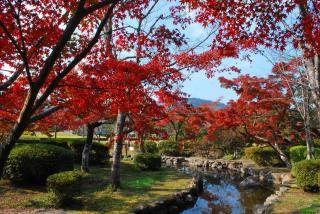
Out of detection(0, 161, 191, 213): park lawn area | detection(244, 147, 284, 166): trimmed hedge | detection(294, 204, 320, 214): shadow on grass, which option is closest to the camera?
detection(294, 204, 320, 214): shadow on grass

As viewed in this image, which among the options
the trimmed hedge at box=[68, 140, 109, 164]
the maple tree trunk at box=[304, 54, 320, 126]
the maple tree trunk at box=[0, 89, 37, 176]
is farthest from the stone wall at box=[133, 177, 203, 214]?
the trimmed hedge at box=[68, 140, 109, 164]

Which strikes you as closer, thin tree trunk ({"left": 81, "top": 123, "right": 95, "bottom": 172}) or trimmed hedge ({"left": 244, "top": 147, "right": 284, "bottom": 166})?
thin tree trunk ({"left": 81, "top": 123, "right": 95, "bottom": 172})

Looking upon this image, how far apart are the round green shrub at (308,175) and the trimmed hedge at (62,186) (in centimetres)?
793

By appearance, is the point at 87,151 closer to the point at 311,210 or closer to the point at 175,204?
the point at 175,204

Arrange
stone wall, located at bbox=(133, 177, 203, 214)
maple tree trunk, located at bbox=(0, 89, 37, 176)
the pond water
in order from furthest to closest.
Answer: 1. the pond water
2. stone wall, located at bbox=(133, 177, 203, 214)
3. maple tree trunk, located at bbox=(0, 89, 37, 176)

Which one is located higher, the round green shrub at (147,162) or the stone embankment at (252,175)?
the round green shrub at (147,162)

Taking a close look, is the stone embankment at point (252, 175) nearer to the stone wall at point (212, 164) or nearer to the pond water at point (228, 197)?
the stone wall at point (212, 164)

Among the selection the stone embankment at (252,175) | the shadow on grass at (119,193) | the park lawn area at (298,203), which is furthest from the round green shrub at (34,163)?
the park lawn area at (298,203)

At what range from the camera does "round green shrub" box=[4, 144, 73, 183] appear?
10.5 metres

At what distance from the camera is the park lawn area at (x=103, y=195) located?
8.87m

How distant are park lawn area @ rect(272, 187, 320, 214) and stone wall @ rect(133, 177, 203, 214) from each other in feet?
10.7

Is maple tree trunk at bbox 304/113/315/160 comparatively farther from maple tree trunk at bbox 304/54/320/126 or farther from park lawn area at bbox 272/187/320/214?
maple tree trunk at bbox 304/54/320/126

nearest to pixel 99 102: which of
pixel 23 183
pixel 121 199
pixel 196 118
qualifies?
pixel 121 199

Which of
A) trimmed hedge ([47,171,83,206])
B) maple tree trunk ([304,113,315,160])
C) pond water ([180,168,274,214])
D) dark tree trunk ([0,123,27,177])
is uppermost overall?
maple tree trunk ([304,113,315,160])
